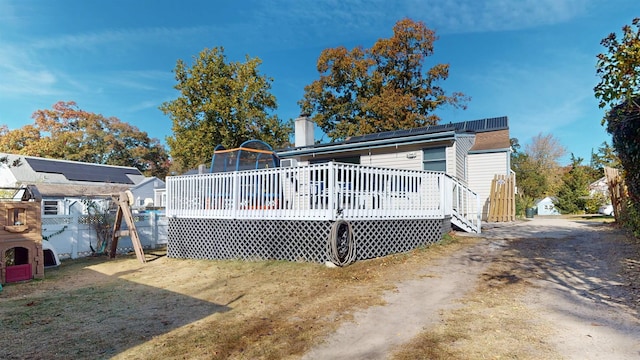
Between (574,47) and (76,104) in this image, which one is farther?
(76,104)

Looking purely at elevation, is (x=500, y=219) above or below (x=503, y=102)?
below

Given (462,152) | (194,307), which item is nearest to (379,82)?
(462,152)

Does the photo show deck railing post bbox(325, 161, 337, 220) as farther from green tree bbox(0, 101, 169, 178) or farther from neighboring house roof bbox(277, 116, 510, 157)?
green tree bbox(0, 101, 169, 178)

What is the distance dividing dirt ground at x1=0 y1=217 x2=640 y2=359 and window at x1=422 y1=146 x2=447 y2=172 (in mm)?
4559

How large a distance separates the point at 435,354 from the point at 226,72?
796 inches

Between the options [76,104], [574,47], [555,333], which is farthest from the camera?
[76,104]

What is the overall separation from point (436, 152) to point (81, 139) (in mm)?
43714

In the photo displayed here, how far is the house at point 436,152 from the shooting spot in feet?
38.7

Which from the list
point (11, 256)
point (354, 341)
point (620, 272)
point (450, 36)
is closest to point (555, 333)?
point (354, 341)

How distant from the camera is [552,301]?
4438mm

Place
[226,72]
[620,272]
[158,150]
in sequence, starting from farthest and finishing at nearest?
[158,150]
[226,72]
[620,272]

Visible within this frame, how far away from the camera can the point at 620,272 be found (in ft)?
18.0

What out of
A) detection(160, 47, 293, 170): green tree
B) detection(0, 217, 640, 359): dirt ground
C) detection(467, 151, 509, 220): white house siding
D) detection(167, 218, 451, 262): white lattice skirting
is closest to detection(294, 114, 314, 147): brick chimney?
detection(160, 47, 293, 170): green tree

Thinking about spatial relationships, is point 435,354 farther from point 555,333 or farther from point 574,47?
point 574,47
